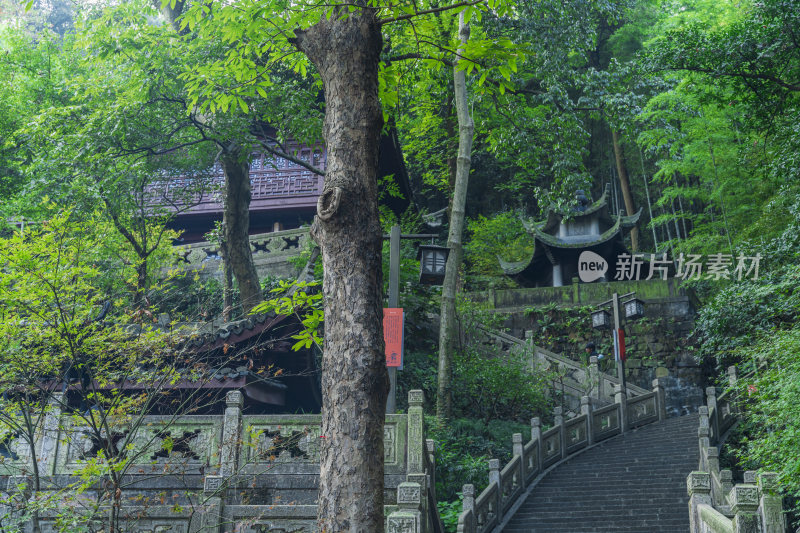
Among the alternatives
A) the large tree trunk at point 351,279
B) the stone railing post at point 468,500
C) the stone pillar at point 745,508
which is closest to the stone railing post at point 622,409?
the stone railing post at point 468,500

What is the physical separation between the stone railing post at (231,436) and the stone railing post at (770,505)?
21.6 ft

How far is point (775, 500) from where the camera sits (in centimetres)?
902

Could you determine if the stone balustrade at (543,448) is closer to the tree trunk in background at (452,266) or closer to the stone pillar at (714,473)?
the tree trunk in background at (452,266)

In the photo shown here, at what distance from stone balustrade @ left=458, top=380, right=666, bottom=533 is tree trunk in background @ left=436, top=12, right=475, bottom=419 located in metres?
2.05

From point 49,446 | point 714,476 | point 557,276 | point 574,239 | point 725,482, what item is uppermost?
point 574,239

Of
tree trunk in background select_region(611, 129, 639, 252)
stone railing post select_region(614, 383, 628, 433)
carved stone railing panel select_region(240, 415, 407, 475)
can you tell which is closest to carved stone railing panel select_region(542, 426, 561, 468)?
stone railing post select_region(614, 383, 628, 433)

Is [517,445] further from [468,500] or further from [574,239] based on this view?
[574,239]

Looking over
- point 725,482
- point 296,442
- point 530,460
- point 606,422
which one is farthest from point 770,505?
point 606,422

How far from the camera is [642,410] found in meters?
19.1

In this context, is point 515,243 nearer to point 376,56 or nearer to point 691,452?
point 691,452

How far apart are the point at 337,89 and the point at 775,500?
7.21m

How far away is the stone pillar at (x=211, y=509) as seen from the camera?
8398 mm

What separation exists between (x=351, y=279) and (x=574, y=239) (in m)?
23.2

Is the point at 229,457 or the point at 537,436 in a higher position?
the point at 537,436
